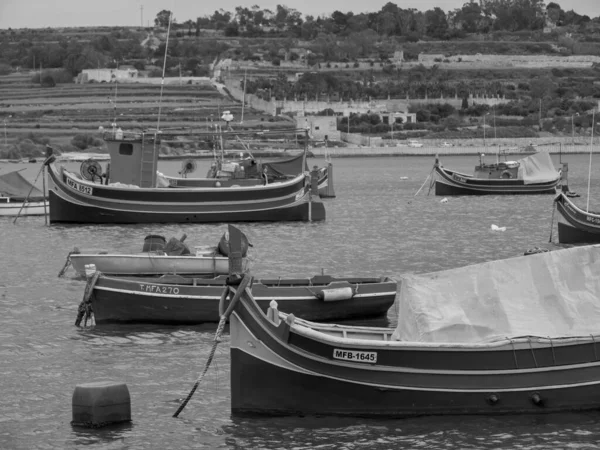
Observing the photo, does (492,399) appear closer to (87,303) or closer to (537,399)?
(537,399)

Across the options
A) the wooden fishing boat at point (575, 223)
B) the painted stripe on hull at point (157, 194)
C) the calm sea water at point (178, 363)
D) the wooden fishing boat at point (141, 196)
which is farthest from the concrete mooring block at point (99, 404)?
the painted stripe on hull at point (157, 194)

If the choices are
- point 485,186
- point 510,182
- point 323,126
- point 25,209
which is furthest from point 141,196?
point 323,126

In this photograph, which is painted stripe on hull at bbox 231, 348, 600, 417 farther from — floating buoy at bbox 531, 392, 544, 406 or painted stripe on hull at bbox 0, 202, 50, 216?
painted stripe on hull at bbox 0, 202, 50, 216

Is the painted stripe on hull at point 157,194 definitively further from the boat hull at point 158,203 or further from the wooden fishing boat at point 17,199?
the wooden fishing boat at point 17,199

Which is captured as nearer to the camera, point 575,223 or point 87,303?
point 87,303

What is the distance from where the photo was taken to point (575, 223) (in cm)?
4406

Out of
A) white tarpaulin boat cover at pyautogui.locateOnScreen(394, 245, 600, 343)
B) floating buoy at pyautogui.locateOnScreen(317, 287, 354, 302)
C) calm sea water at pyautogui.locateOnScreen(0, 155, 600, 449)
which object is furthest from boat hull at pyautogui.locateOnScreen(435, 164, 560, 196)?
white tarpaulin boat cover at pyautogui.locateOnScreen(394, 245, 600, 343)

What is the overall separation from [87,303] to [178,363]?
398 cm

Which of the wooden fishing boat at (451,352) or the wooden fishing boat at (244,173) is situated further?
the wooden fishing boat at (244,173)

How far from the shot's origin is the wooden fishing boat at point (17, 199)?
195 feet

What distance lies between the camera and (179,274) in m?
30.0

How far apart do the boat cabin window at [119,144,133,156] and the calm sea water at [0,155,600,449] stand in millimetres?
3887

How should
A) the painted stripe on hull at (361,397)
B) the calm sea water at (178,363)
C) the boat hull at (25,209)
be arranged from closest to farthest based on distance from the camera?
the calm sea water at (178,363), the painted stripe on hull at (361,397), the boat hull at (25,209)

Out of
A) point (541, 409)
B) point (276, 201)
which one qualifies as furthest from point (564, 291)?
point (276, 201)
